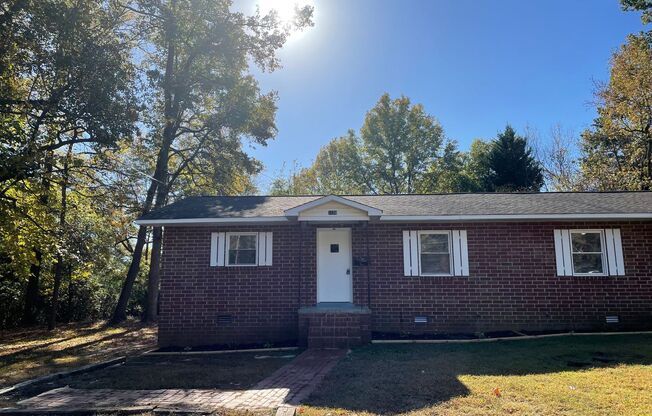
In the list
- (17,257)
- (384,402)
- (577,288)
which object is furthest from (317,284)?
(17,257)

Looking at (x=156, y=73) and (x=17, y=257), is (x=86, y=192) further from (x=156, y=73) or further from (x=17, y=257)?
(x=156, y=73)

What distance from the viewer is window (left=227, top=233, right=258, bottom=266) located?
11.5 metres

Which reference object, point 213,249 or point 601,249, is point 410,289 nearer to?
point 601,249

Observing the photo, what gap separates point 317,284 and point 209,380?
448 centimetres

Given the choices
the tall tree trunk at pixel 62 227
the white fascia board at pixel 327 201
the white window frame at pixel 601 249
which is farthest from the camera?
the tall tree trunk at pixel 62 227

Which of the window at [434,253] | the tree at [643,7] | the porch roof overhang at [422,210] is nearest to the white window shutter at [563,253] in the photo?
the porch roof overhang at [422,210]

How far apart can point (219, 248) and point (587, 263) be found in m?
9.72

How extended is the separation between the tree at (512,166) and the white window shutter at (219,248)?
23.0 m

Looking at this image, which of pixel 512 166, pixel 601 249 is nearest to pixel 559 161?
pixel 512 166

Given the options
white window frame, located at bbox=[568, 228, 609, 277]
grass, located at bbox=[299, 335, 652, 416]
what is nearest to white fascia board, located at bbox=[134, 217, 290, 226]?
grass, located at bbox=[299, 335, 652, 416]

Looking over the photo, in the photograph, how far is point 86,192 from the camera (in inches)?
634

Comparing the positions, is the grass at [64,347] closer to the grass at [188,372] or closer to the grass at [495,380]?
the grass at [188,372]

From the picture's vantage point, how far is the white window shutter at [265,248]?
1137cm

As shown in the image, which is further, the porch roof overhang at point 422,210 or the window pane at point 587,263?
the window pane at point 587,263
